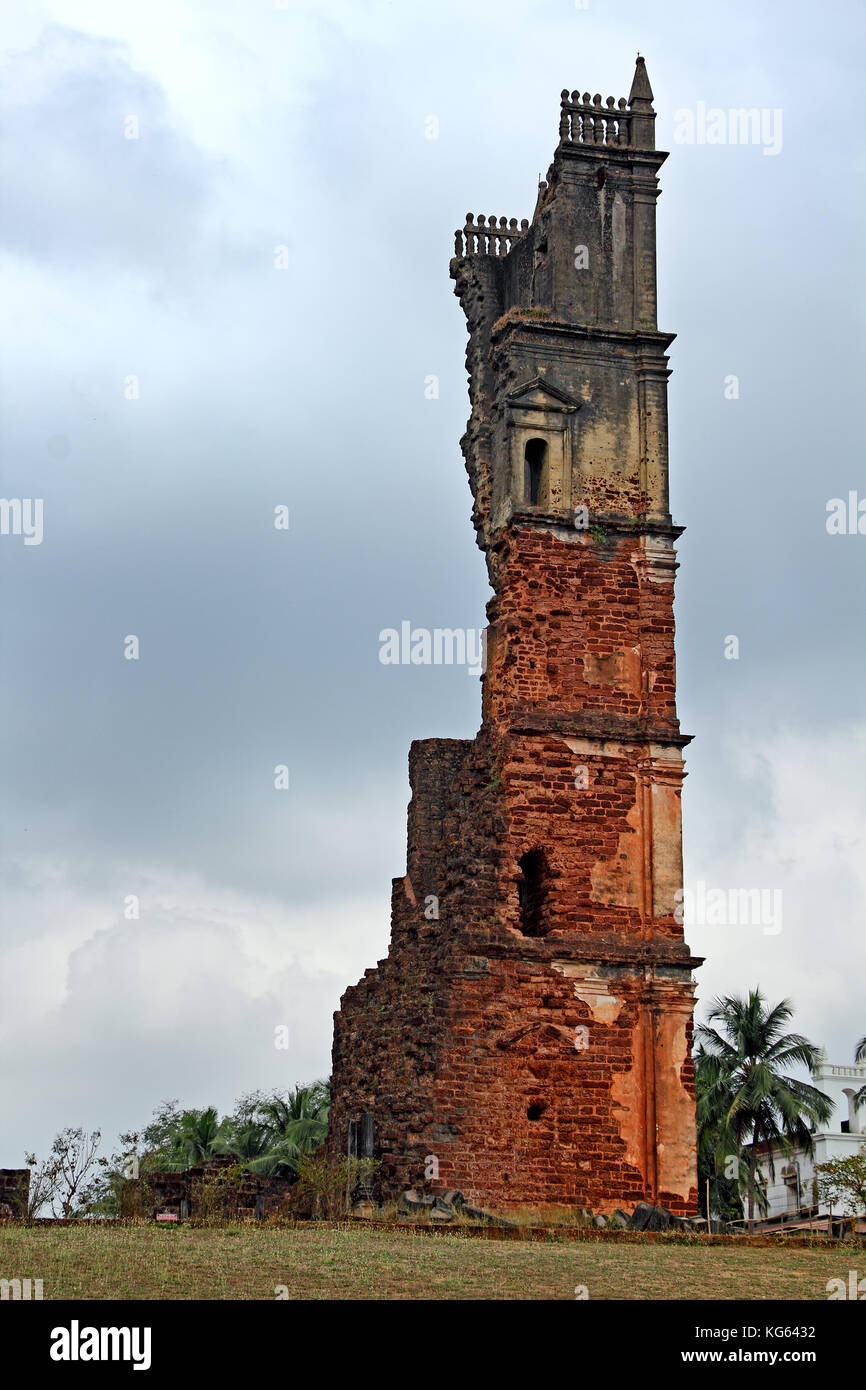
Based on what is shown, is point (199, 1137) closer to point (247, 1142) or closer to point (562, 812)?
point (247, 1142)

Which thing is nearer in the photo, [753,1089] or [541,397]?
[541,397]

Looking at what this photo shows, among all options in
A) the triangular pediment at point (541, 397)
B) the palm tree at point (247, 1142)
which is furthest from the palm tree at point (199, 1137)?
the triangular pediment at point (541, 397)

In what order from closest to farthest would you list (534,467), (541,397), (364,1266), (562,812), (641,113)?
→ (364,1266) → (562,812) → (541,397) → (534,467) → (641,113)

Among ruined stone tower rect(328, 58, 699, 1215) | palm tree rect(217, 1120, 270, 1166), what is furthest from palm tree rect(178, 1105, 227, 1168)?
ruined stone tower rect(328, 58, 699, 1215)

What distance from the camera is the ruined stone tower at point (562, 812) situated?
2088 centimetres

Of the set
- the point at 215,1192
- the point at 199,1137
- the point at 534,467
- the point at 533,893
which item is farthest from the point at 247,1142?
the point at 215,1192

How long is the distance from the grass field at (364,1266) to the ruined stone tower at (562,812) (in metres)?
3.97

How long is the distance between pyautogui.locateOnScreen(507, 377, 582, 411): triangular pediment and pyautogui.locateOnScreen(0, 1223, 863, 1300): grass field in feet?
36.1

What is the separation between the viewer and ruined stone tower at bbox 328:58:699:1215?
20.9 m

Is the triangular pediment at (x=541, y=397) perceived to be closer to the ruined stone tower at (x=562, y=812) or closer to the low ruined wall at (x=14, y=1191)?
the ruined stone tower at (x=562, y=812)

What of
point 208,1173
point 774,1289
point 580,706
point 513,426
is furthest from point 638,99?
point 774,1289

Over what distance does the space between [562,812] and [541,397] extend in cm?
539

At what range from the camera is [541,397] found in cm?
2375

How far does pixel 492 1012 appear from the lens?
21.0 metres
